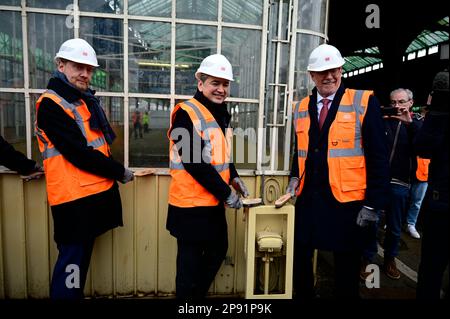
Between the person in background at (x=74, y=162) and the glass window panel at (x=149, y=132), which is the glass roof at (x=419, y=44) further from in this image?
the person in background at (x=74, y=162)

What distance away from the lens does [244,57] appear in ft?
9.73

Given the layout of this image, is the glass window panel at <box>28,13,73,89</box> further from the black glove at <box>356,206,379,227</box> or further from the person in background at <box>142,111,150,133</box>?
the black glove at <box>356,206,379,227</box>

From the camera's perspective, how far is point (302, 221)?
8.48ft

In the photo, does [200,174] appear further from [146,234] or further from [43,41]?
[43,41]

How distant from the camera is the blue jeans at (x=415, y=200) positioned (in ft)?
16.1

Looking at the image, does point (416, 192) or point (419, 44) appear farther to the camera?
point (419, 44)

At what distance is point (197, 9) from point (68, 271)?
2320mm

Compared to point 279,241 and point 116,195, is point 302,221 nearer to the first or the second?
point 279,241

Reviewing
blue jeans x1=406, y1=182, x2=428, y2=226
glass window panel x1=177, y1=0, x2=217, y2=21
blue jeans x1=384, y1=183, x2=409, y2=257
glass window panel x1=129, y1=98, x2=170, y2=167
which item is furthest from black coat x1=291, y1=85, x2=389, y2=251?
blue jeans x1=406, y1=182, x2=428, y2=226

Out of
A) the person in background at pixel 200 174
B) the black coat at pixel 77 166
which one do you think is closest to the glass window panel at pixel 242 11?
the person in background at pixel 200 174

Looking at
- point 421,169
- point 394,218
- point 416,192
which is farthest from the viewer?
point 416,192

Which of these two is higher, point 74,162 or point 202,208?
point 74,162

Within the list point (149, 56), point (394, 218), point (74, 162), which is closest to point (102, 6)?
point (149, 56)
